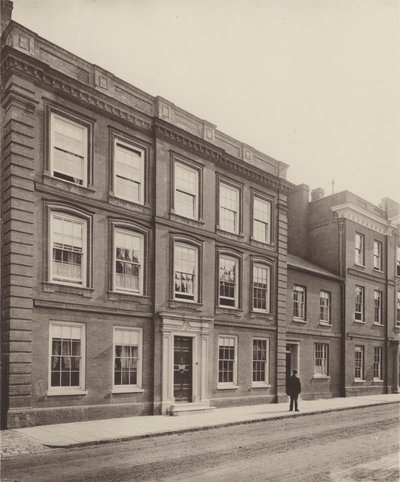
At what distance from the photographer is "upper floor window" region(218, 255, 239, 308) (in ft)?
67.9

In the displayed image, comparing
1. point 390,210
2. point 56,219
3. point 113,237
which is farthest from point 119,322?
point 390,210

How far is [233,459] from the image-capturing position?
10.1 m

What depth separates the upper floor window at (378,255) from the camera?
3088 cm

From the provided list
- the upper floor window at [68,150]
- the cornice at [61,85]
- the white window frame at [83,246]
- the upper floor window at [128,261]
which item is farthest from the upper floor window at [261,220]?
the upper floor window at [68,150]

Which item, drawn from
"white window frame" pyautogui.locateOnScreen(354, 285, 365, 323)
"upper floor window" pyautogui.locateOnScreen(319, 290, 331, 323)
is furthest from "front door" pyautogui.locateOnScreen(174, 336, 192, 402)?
"white window frame" pyautogui.locateOnScreen(354, 285, 365, 323)

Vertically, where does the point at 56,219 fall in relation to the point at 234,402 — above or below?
above

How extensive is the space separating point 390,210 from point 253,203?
13.4 metres

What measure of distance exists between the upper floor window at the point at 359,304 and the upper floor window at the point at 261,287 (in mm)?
8505

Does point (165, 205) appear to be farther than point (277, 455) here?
Yes

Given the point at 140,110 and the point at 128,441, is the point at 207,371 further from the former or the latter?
the point at 140,110

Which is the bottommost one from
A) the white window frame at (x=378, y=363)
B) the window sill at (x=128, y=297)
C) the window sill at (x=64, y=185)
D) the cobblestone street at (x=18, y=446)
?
the white window frame at (x=378, y=363)

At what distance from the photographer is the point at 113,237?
54.3ft

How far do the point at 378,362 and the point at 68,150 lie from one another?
74.9ft

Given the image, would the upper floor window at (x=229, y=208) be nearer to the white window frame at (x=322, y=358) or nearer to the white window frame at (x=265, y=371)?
the white window frame at (x=265, y=371)
